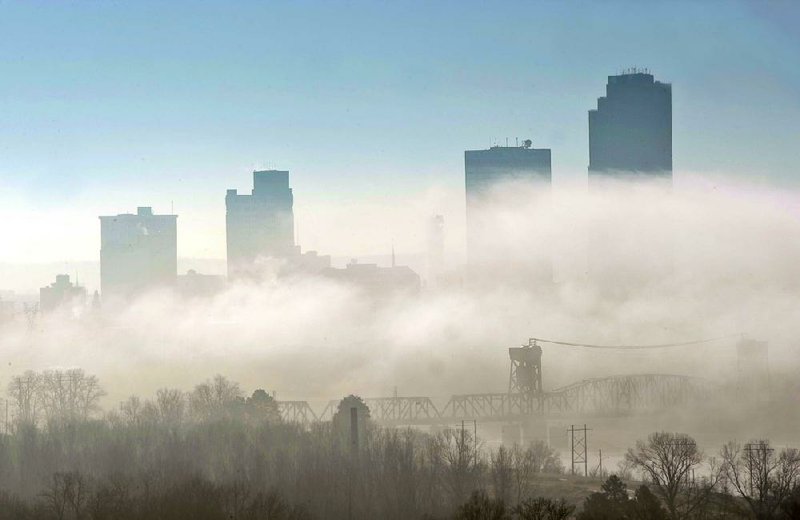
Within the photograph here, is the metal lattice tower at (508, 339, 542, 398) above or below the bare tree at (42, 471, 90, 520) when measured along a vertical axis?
above

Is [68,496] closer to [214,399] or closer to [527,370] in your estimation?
[214,399]

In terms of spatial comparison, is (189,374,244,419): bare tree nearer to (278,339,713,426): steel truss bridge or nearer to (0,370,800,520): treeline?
(0,370,800,520): treeline

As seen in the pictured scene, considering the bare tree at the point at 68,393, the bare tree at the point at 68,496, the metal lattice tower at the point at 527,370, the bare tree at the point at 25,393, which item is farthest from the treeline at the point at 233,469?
→ the metal lattice tower at the point at 527,370

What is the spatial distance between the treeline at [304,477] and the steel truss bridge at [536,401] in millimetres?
36678

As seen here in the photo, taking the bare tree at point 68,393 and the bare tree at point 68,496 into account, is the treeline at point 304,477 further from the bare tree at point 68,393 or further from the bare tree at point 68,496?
the bare tree at point 68,393

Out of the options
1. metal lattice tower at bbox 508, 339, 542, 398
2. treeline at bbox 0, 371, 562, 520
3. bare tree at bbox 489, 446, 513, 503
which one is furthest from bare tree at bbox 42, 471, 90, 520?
metal lattice tower at bbox 508, 339, 542, 398

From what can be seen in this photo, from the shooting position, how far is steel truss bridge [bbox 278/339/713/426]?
163m

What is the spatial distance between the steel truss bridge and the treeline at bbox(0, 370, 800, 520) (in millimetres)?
36678

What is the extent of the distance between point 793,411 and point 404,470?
102653 mm

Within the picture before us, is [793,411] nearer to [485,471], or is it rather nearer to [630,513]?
[485,471]

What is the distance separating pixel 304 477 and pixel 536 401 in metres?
86.7

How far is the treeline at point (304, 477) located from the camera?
7525 centimetres

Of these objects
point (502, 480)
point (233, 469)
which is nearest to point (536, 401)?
point (233, 469)

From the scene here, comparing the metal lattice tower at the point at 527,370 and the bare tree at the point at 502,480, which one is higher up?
the metal lattice tower at the point at 527,370
